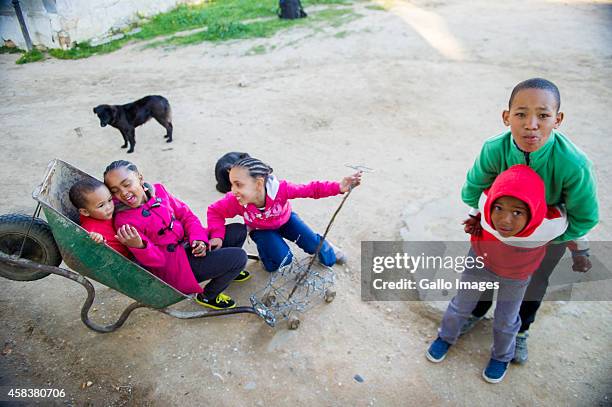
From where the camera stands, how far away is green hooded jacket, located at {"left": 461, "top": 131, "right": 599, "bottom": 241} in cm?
191

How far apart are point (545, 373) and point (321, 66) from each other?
6.18 m

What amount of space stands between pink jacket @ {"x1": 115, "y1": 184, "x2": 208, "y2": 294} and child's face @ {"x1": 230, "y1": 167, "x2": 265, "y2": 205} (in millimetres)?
402

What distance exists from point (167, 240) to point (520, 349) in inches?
87.5

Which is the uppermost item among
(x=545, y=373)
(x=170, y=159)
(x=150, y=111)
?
(x=150, y=111)

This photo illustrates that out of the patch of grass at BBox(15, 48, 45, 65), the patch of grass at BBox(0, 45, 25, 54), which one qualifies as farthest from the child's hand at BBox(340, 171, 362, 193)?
the patch of grass at BBox(0, 45, 25, 54)

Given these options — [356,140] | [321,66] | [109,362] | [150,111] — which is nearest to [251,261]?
[109,362]

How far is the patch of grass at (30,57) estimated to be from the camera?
847cm

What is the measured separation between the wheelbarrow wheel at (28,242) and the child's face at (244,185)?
1057 millimetres

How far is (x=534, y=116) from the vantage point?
188 centimetres

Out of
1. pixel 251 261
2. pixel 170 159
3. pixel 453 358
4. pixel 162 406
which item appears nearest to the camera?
pixel 162 406

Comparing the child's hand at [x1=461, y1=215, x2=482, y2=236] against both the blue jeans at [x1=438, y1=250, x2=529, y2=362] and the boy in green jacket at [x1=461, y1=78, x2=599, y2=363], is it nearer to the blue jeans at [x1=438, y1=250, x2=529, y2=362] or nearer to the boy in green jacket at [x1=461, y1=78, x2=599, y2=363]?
the blue jeans at [x1=438, y1=250, x2=529, y2=362]

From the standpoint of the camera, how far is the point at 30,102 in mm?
6738

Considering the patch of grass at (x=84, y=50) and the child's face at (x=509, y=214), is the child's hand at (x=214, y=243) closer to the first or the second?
the child's face at (x=509, y=214)

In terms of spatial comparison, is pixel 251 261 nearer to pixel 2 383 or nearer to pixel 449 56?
pixel 2 383
